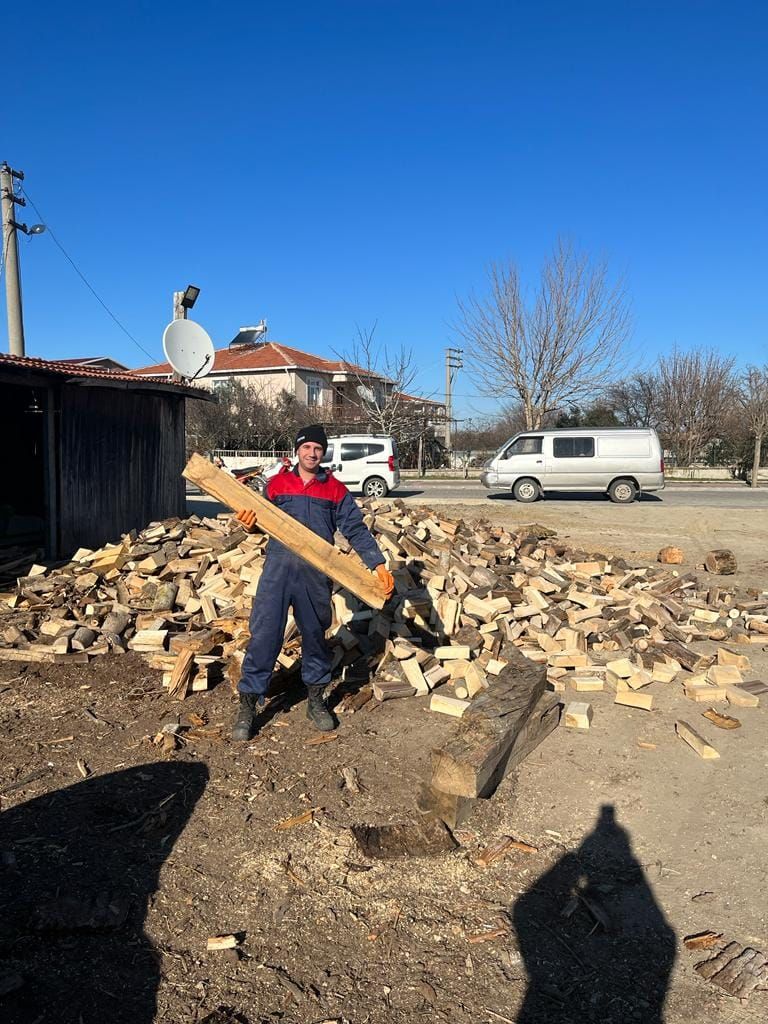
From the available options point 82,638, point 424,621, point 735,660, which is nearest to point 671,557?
point 735,660

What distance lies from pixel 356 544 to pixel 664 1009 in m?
2.77

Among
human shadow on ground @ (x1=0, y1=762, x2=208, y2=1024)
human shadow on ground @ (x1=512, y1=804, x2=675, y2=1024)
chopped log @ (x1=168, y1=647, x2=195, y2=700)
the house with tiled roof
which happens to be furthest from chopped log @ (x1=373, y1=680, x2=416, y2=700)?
the house with tiled roof

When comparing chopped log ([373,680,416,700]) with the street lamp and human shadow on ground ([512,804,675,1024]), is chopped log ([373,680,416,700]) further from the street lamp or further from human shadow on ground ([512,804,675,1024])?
the street lamp

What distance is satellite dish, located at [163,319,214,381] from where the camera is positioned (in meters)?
10.8

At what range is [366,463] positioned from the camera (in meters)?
19.3

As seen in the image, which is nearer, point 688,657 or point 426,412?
point 688,657

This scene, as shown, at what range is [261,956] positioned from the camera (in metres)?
2.49

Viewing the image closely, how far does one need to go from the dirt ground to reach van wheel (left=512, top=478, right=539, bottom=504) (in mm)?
14911

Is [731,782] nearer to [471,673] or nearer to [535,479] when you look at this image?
[471,673]

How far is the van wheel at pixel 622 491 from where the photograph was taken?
1914 centimetres

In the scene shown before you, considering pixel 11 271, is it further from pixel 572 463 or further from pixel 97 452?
pixel 572 463

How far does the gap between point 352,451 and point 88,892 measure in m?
16.9

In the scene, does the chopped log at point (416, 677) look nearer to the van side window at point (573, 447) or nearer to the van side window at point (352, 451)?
the van side window at point (352, 451)

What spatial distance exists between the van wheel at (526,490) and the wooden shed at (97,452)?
33.6 ft
